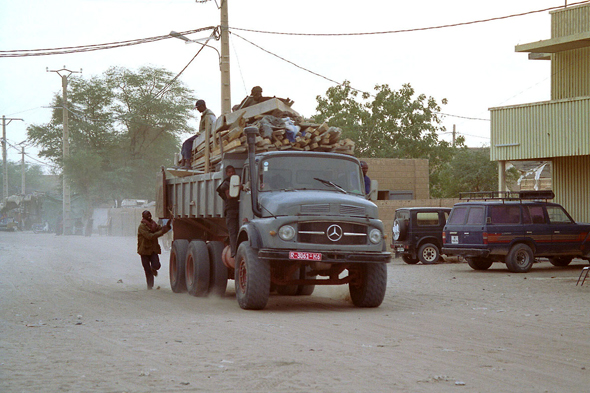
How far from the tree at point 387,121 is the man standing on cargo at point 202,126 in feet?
91.7

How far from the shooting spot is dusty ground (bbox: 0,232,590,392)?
23.9 feet

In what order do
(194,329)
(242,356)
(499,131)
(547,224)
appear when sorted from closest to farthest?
(242,356)
(194,329)
(547,224)
(499,131)

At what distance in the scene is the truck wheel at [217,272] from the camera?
1538 centimetres

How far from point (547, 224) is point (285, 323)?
504 inches

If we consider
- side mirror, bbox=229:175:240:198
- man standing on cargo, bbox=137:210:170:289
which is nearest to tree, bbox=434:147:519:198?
man standing on cargo, bbox=137:210:170:289

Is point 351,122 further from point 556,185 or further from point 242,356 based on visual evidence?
point 242,356

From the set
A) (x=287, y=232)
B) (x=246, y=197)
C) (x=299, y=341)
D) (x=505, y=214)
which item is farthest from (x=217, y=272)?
(x=505, y=214)

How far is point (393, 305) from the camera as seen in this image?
14.0m

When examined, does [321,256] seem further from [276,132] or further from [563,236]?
[563,236]

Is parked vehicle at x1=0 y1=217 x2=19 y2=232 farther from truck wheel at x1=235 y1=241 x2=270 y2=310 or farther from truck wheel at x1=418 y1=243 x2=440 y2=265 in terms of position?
truck wheel at x1=235 y1=241 x2=270 y2=310

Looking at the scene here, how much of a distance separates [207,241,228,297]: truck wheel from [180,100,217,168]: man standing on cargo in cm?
234

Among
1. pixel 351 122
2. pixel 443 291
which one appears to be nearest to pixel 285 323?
pixel 443 291

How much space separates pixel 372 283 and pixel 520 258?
977 centimetres

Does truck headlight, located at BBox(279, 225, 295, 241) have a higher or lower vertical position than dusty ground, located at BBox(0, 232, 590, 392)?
higher
